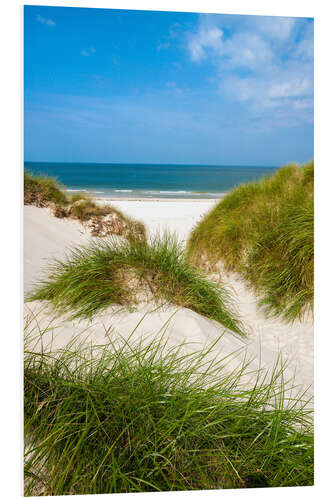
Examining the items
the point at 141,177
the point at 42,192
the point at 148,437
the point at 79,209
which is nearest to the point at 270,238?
the point at 141,177

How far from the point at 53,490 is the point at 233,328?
1.32 metres

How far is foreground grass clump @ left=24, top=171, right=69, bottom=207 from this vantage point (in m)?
2.47

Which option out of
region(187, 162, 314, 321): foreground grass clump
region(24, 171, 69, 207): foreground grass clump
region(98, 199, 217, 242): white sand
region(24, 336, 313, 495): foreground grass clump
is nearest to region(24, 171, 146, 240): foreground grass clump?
region(24, 171, 69, 207): foreground grass clump

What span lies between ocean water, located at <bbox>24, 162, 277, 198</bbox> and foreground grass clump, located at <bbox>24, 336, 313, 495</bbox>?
1.12 m

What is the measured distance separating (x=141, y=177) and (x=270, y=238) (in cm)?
124

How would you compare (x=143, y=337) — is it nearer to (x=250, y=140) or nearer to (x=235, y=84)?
(x=250, y=140)

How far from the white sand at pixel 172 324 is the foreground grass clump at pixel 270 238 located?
0.41 feet

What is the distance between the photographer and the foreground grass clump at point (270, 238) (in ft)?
8.11

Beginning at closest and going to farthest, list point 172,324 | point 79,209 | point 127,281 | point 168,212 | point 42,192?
1. point 172,324
2. point 127,281
3. point 42,192
4. point 79,209
5. point 168,212

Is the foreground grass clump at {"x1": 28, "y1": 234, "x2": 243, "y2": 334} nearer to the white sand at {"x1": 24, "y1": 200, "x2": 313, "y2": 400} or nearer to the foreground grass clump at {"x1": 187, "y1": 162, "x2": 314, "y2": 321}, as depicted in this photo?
the white sand at {"x1": 24, "y1": 200, "x2": 313, "y2": 400}

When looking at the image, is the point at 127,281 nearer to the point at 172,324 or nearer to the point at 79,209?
the point at 172,324

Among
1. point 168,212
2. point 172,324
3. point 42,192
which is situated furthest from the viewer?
point 168,212

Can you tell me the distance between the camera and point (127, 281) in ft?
6.85

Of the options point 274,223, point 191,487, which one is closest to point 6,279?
point 191,487
